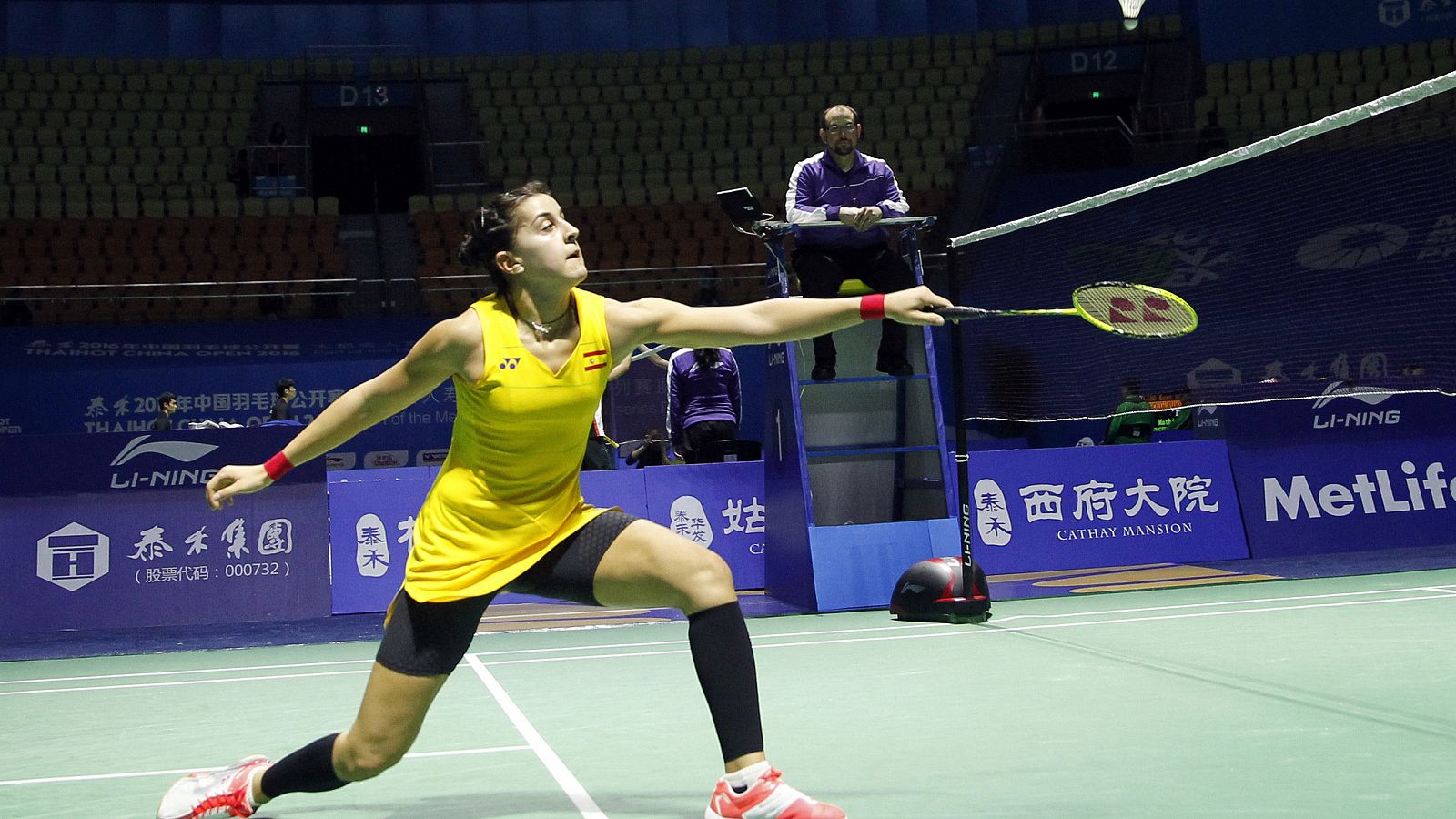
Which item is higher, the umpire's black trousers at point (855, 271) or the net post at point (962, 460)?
the umpire's black trousers at point (855, 271)

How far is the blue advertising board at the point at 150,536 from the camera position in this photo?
33.4 feet

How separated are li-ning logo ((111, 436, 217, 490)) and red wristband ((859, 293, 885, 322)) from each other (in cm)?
781

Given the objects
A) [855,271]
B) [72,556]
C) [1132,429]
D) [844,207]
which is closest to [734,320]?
[844,207]

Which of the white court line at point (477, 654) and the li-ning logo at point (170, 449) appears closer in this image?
the white court line at point (477, 654)

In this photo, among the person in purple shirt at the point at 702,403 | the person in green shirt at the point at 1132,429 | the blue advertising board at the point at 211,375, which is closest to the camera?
the person in purple shirt at the point at 702,403

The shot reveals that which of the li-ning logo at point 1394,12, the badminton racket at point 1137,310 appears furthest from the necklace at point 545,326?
the li-ning logo at point 1394,12

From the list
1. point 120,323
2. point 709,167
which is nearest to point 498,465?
point 120,323

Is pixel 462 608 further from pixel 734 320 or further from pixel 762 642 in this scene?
pixel 762 642

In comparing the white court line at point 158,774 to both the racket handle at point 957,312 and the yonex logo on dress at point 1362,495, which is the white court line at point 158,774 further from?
the yonex logo on dress at point 1362,495

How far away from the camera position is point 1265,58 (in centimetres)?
2269

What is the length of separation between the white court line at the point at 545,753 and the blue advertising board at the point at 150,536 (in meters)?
3.75

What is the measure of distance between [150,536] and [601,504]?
130 inches

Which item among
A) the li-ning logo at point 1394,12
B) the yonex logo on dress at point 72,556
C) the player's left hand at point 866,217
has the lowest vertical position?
the yonex logo on dress at point 72,556

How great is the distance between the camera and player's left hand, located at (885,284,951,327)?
3.79m
